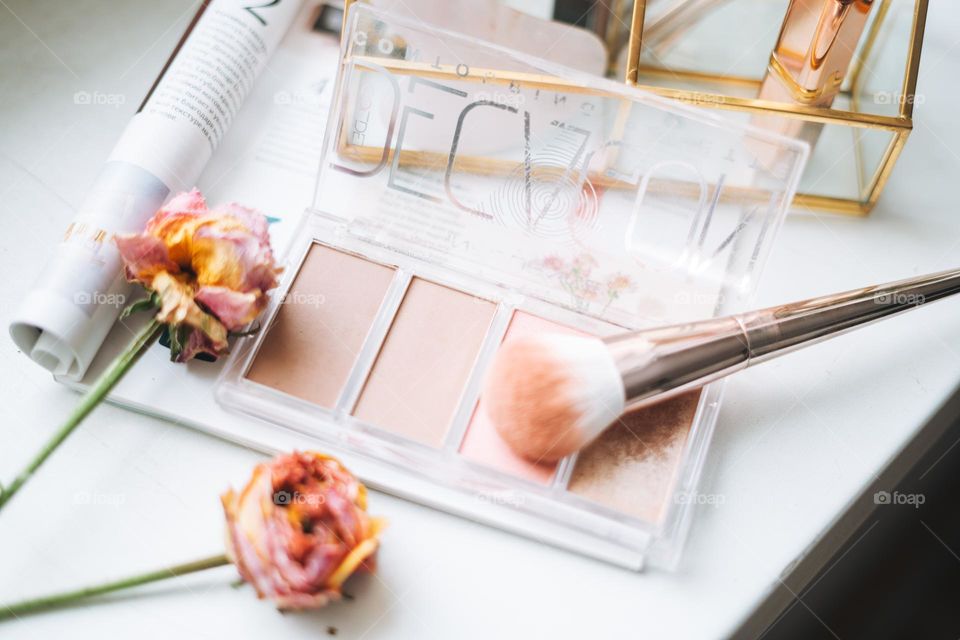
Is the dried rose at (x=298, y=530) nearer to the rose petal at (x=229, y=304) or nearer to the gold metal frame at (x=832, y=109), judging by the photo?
the rose petal at (x=229, y=304)

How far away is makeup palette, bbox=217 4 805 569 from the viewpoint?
580 millimetres

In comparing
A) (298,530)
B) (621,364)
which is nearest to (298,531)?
(298,530)

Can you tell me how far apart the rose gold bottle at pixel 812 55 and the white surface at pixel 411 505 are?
0.10 meters

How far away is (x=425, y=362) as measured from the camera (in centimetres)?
61

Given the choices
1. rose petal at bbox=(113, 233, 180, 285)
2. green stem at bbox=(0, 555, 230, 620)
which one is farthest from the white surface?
rose petal at bbox=(113, 233, 180, 285)

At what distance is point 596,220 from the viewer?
66 centimetres

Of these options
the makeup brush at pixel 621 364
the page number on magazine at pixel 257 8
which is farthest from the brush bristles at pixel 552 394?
the page number on magazine at pixel 257 8

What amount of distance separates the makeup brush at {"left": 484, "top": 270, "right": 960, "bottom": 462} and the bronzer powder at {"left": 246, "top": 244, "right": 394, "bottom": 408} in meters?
0.11

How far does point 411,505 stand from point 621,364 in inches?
7.0

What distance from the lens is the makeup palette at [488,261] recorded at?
22.8 inches

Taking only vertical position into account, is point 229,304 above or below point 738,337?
below

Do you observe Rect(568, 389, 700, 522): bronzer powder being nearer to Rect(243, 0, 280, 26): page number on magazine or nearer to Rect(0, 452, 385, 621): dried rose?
Rect(0, 452, 385, 621): dried rose

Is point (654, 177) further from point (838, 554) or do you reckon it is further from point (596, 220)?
point (838, 554)

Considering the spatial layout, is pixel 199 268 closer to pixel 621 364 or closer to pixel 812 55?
pixel 621 364
